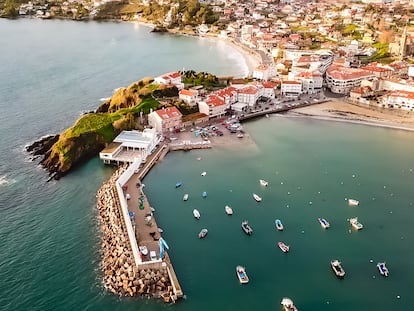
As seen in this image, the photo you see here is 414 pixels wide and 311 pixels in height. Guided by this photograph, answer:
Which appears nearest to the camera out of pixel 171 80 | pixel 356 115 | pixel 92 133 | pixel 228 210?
pixel 228 210

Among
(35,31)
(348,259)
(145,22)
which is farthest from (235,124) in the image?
(145,22)

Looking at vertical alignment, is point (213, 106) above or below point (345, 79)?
below

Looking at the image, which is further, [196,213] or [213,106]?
[213,106]

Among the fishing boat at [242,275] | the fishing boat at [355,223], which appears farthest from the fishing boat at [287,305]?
the fishing boat at [355,223]

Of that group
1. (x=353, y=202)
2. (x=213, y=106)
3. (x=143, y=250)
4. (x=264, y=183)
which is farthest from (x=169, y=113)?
(x=143, y=250)

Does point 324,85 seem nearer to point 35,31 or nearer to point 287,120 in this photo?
point 287,120

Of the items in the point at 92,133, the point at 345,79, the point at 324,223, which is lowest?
the point at 324,223

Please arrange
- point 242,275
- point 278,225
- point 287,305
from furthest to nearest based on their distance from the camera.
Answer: point 278,225 → point 242,275 → point 287,305

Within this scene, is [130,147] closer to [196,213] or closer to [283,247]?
[196,213]
